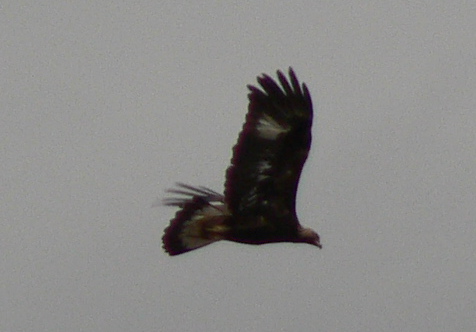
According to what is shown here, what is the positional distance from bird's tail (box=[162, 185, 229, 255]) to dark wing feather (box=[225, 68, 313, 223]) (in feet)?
0.97

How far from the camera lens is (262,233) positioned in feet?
95.9

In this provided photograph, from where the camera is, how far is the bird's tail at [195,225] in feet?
96.1

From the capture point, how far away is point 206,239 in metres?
29.6

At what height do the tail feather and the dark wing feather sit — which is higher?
the dark wing feather

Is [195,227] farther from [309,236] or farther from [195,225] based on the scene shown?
[309,236]

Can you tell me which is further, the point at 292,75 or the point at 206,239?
the point at 206,239

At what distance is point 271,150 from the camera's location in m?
28.6

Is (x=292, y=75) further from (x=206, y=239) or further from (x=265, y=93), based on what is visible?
(x=206, y=239)

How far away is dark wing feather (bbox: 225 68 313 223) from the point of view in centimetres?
2814

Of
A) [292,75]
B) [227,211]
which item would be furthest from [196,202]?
[292,75]

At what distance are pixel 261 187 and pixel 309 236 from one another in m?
1.07

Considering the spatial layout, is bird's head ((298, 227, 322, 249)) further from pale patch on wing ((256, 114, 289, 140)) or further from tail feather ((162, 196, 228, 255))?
pale patch on wing ((256, 114, 289, 140))

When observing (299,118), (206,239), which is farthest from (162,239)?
(299,118)

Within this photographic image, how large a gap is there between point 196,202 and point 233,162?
2.86 ft
